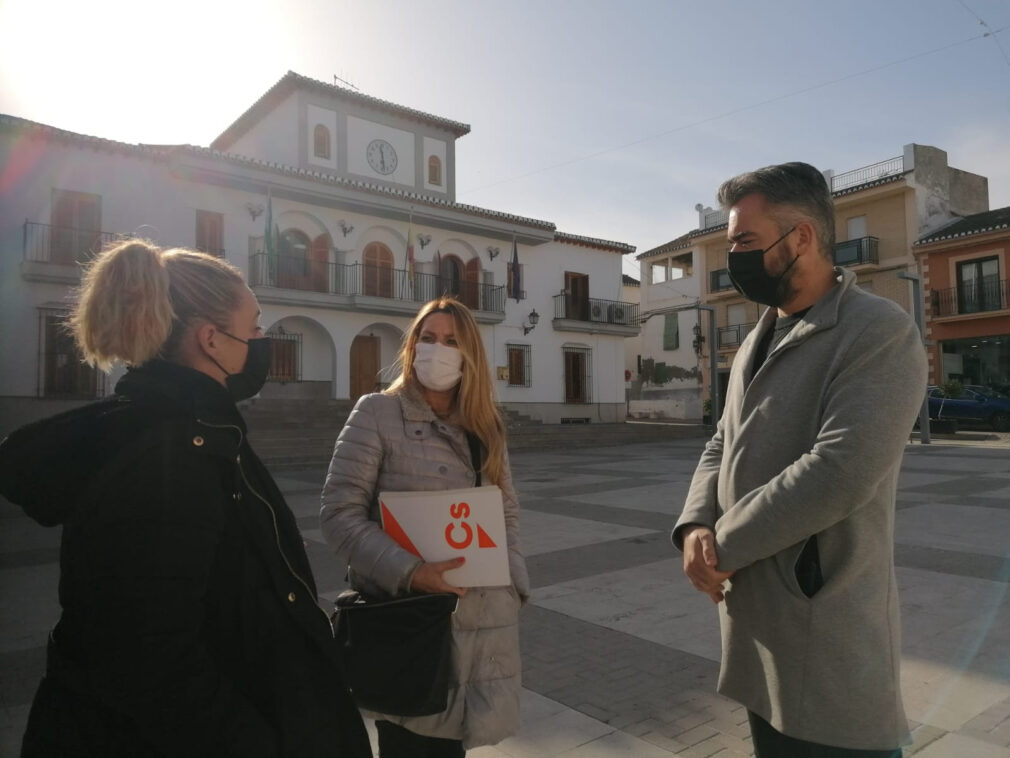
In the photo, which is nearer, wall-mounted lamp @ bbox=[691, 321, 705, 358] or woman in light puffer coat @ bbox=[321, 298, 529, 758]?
woman in light puffer coat @ bbox=[321, 298, 529, 758]

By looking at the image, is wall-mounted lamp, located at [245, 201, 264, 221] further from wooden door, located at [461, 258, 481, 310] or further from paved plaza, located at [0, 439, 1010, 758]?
paved plaza, located at [0, 439, 1010, 758]

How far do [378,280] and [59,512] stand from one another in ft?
72.2

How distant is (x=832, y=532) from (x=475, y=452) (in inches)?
41.9

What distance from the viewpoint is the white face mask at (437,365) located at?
89.7 inches

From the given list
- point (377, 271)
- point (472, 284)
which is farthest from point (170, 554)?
point (472, 284)

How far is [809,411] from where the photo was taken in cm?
169

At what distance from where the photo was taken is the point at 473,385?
232 cm

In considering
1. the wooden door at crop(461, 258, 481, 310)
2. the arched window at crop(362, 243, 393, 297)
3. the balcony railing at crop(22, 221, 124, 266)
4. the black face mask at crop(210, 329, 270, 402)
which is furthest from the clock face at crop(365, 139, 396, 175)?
the black face mask at crop(210, 329, 270, 402)

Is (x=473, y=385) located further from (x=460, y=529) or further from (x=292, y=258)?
(x=292, y=258)

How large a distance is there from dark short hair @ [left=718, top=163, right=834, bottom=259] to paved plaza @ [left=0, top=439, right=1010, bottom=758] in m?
0.69

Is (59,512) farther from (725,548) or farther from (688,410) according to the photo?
(688,410)

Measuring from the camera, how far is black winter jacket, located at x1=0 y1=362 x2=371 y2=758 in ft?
4.03

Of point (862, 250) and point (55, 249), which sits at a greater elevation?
point (862, 250)

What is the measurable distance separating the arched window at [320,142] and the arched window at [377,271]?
341cm
